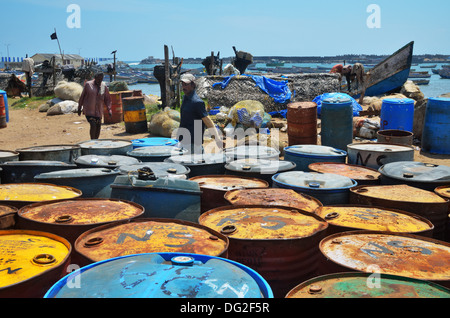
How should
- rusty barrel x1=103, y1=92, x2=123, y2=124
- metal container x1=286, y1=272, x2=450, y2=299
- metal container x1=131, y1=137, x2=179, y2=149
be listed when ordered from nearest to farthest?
metal container x1=286, y1=272, x2=450, y2=299 → metal container x1=131, y1=137, x2=179, y2=149 → rusty barrel x1=103, y1=92, x2=123, y2=124

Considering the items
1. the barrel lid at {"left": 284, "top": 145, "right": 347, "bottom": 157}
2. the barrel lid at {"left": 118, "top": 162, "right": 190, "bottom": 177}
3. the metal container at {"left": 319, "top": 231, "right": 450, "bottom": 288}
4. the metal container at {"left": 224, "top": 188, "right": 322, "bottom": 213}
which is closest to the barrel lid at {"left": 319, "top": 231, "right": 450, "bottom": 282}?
the metal container at {"left": 319, "top": 231, "right": 450, "bottom": 288}

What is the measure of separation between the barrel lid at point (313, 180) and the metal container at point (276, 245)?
0.81 metres

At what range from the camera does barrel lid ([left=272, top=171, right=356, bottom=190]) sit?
3.84 metres

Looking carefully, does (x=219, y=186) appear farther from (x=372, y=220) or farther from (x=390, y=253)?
(x=390, y=253)

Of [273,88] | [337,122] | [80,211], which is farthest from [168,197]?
[273,88]

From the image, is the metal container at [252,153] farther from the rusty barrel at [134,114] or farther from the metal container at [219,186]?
the rusty barrel at [134,114]

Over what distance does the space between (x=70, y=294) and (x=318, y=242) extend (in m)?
1.64

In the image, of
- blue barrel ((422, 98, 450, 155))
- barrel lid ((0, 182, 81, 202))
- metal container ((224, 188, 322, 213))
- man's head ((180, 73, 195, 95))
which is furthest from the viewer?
blue barrel ((422, 98, 450, 155))

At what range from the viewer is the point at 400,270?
Result: 2.29 m

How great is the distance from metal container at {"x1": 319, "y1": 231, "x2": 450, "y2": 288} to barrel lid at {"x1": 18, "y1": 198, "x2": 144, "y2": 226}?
4.48ft

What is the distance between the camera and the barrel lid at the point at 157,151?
4868 millimetres

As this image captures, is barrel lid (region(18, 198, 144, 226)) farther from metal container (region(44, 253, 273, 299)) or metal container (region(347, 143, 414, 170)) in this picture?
metal container (region(347, 143, 414, 170))

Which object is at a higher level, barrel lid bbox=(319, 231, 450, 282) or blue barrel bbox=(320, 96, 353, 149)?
blue barrel bbox=(320, 96, 353, 149)
